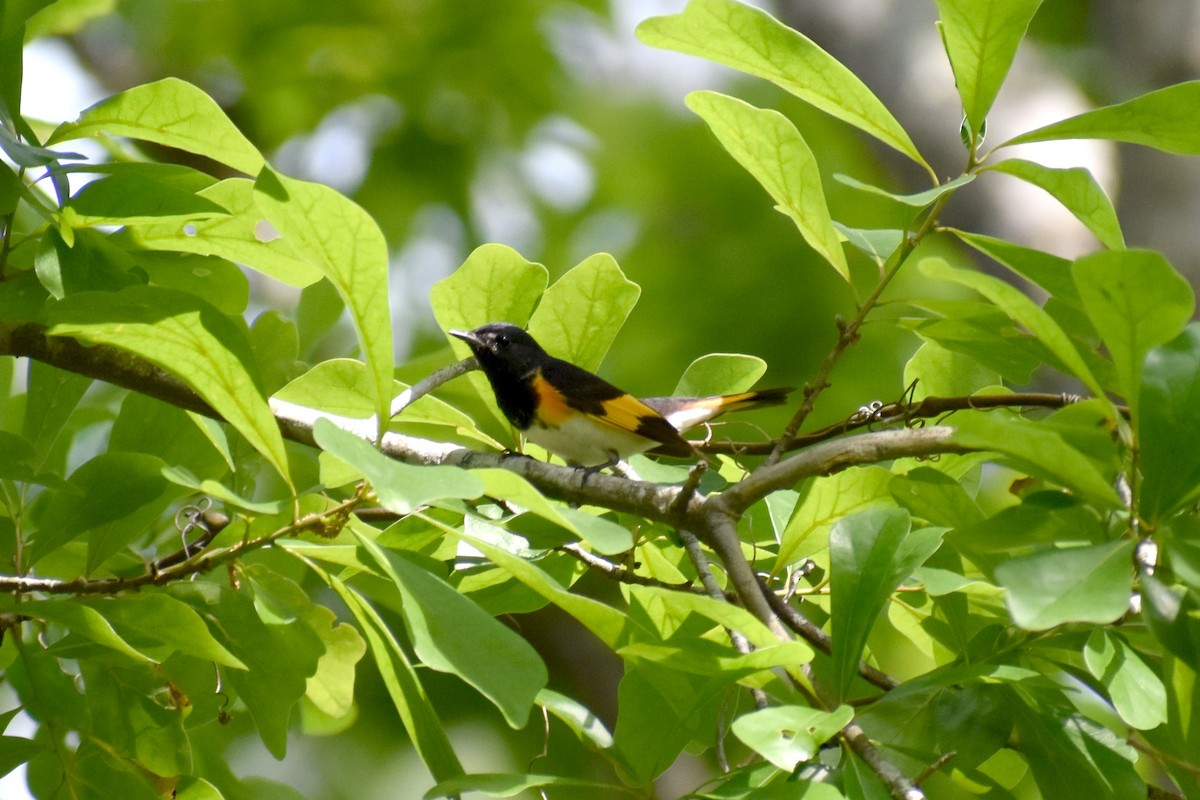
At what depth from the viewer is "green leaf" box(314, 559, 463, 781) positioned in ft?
4.61

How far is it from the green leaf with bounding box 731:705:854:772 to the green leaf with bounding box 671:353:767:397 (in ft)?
2.90

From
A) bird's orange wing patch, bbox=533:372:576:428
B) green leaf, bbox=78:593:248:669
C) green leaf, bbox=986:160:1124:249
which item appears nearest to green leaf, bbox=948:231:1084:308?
green leaf, bbox=986:160:1124:249

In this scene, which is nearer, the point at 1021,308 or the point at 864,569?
the point at 1021,308

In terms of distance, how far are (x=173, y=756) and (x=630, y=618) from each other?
0.96 meters

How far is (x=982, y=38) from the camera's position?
1562mm

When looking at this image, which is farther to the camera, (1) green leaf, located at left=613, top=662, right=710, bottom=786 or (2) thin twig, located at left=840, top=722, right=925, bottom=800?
(1) green leaf, located at left=613, top=662, right=710, bottom=786

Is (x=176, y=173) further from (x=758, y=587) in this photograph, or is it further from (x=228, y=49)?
(x=228, y=49)

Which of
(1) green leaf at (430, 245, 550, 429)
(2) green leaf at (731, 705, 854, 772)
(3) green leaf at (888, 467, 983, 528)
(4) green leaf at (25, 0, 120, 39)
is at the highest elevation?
(4) green leaf at (25, 0, 120, 39)

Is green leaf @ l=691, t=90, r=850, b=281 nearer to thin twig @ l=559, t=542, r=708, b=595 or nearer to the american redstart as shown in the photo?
thin twig @ l=559, t=542, r=708, b=595

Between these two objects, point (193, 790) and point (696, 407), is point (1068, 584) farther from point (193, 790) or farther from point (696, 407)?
point (696, 407)

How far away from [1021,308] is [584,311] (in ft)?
2.84

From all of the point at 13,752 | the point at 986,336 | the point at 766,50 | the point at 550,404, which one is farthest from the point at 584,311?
the point at 13,752

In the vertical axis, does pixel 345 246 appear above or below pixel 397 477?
above

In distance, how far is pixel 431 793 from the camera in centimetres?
130
